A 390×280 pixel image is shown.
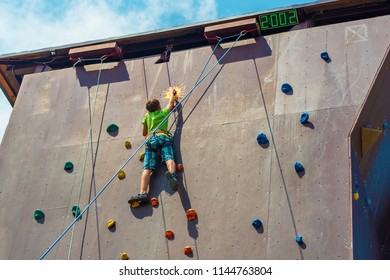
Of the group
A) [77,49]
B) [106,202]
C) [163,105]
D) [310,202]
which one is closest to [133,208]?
[106,202]

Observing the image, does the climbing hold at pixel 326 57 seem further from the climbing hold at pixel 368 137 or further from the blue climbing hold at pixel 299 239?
the blue climbing hold at pixel 299 239

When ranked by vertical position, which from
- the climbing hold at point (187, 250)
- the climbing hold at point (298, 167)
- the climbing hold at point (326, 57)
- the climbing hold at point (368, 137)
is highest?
the climbing hold at point (326, 57)

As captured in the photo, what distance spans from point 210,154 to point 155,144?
0.67 m

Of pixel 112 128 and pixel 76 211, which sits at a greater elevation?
pixel 112 128

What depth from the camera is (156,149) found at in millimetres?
9484

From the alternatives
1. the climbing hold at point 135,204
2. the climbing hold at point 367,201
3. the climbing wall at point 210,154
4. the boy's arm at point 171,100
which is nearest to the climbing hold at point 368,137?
the climbing wall at point 210,154

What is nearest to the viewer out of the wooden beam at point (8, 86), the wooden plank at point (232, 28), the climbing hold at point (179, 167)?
the climbing hold at point (179, 167)

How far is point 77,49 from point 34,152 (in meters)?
1.69

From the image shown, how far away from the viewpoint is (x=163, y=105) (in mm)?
10039

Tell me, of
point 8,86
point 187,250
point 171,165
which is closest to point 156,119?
point 171,165

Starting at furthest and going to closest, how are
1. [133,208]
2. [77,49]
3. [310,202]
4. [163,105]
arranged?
1. [77,49]
2. [163,105]
3. [133,208]
4. [310,202]

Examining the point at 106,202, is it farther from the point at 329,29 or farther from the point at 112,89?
the point at 329,29

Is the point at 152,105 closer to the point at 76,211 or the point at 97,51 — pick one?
the point at 76,211

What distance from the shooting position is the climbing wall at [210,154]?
28.1 feet
